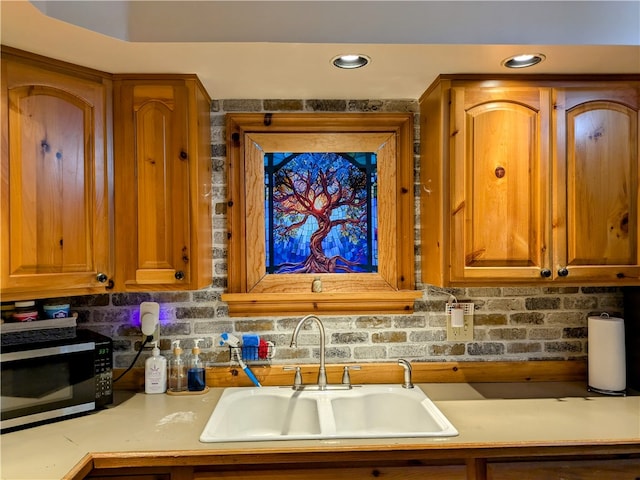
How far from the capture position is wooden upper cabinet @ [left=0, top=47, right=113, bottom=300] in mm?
1479

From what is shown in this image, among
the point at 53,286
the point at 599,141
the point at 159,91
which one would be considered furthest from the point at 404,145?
the point at 53,286

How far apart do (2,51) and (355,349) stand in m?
1.76

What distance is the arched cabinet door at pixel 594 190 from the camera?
176 cm

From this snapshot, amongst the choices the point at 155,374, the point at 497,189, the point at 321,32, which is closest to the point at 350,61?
Result: the point at 321,32

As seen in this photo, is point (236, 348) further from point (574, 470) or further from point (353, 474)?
point (574, 470)

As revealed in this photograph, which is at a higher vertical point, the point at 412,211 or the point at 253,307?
the point at 412,211

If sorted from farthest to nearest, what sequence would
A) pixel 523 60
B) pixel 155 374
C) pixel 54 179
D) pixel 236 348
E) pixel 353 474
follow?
1. pixel 236 348
2. pixel 155 374
3. pixel 523 60
4. pixel 54 179
5. pixel 353 474

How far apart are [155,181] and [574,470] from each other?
1.79 m

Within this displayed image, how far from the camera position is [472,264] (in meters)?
1.76

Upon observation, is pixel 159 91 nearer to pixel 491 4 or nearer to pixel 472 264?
pixel 491 4

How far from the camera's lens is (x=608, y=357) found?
190cm

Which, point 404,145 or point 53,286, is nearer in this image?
point 53,286

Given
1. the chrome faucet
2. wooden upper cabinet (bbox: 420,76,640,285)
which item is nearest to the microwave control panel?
the chrome faucet

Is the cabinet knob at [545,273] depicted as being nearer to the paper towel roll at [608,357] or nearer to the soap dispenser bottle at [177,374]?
the paper towel roll at [608,357]
